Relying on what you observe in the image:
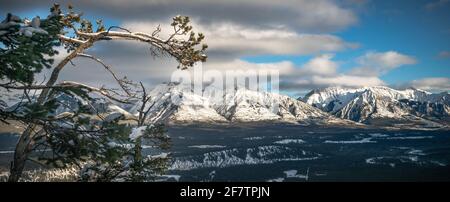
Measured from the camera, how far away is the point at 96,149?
35.8 feet

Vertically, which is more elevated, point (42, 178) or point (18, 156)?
point (18, 156)

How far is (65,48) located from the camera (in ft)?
48.2
